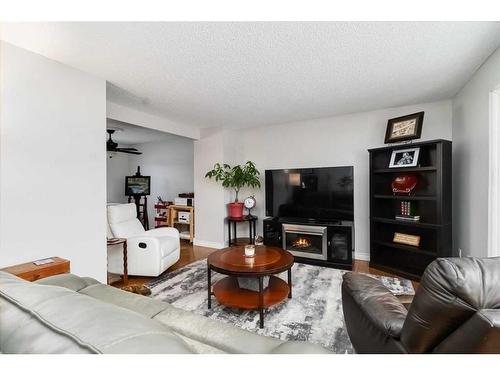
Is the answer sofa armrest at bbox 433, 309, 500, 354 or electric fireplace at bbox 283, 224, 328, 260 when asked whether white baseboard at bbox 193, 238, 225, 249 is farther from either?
sofa armrest at bbox 433, 309, 500, 354

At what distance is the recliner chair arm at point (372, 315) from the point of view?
96 cm

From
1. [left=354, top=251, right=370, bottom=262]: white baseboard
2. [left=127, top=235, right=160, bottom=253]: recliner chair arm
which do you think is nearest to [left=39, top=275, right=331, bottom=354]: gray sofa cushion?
[left=127, top=235, right=160, bottom=253]: recliner chair arm

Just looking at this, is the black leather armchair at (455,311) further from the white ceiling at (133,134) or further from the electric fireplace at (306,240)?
the white ceiling at (133,134)

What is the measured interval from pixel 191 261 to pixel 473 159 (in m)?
3.63

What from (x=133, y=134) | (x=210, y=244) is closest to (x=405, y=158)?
(x=210, y=244)

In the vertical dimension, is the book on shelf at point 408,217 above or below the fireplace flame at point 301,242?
above

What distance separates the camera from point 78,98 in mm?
2104

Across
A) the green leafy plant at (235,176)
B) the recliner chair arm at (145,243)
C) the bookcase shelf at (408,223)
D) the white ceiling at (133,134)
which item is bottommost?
the recliner chair arm at (145,243)

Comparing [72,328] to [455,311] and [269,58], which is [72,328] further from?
[269,58]

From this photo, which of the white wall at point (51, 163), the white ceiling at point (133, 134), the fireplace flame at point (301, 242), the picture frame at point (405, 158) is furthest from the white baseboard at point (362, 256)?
the white ceiling at point (133, 134)

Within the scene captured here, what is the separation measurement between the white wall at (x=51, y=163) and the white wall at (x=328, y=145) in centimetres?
220

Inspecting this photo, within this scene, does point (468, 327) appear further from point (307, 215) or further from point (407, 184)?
point (307, 215)

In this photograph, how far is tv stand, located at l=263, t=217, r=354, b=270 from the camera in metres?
3.12

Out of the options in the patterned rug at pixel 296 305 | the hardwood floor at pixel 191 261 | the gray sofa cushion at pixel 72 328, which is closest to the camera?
the gray sofa cushion at pixel 72 328
